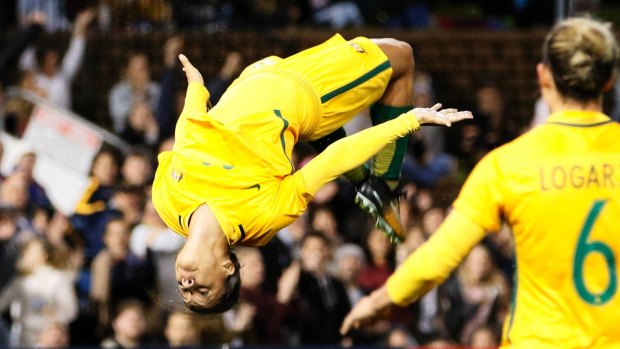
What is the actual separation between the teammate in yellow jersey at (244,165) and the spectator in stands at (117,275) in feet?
11.1

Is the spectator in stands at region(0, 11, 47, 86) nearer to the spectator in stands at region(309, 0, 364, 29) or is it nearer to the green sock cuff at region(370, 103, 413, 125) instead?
the spectator in stands at region(309, 0, 364, 29)

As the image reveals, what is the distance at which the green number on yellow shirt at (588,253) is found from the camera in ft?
14.1

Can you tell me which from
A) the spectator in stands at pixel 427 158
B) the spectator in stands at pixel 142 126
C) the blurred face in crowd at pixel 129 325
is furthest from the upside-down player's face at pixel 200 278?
the spectator in stands at pixel 142 126

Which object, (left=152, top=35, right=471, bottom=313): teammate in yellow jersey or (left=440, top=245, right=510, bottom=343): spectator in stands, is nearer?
(left=152, top=35, right=471, bottom=313): teammate in yellow jersey

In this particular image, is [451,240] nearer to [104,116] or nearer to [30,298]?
[30,298]

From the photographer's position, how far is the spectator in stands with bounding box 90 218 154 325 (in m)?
9.52

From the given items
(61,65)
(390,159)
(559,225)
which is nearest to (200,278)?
(390,159)

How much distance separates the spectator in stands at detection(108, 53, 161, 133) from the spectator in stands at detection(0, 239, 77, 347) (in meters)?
2.28

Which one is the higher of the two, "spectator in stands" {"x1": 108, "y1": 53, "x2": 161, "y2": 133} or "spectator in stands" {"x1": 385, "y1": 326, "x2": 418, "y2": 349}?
"spectator in stands" {"x1": 108, "y1": 53, "x2": 161, "y2": 133}

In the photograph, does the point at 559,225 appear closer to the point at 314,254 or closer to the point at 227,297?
the point at 227,297

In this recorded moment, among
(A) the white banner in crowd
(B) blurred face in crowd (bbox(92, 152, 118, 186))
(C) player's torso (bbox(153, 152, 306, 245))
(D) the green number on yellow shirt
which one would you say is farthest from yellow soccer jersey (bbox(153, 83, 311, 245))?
(A) the white banner in crowd

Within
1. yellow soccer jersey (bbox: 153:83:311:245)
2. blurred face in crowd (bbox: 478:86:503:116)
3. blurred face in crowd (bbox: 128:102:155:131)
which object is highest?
yellow soccer jersey (bbox: 153:83:311:245)

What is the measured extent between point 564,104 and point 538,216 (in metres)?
0.39

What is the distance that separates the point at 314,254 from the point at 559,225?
209 inches
